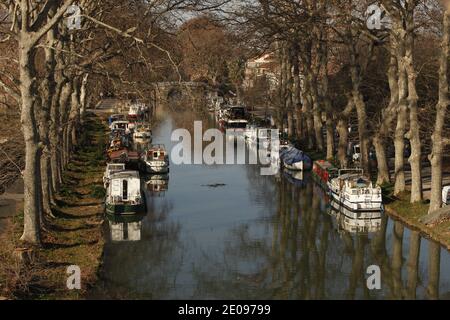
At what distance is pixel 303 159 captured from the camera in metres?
55.8

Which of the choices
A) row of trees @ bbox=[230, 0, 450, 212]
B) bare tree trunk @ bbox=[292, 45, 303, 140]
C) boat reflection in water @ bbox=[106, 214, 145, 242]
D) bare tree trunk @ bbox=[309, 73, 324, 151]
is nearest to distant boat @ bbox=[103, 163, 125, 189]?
boat reflection in water @ bbox=[106, 214, 145, 242]

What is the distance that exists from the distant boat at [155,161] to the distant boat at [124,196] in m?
13.0

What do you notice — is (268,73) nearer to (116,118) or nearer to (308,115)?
(116,118)

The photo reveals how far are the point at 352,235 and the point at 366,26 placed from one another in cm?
1225

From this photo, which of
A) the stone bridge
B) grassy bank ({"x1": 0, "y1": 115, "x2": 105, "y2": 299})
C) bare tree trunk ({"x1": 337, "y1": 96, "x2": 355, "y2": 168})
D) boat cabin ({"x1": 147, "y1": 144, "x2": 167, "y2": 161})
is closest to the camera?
grassy bank ({"x1": 0, "y1": 115, "x2": 105, "y2": 299})

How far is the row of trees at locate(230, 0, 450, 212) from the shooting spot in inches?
1459

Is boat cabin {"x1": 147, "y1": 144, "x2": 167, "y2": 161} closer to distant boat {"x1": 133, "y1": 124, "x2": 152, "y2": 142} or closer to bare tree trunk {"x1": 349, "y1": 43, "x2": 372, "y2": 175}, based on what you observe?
bare tree trunk {"x1": 349, "y1": 43, "x2": 372, "y2": 175}

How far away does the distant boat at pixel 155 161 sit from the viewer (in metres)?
54.3

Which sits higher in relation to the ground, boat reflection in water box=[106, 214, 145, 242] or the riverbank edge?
the riverbank edge

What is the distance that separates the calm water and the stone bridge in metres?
6.32

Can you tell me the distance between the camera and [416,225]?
35125 millimetres

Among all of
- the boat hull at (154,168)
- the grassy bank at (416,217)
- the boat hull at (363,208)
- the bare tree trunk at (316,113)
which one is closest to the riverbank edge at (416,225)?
the grassy bank at (416,217)
